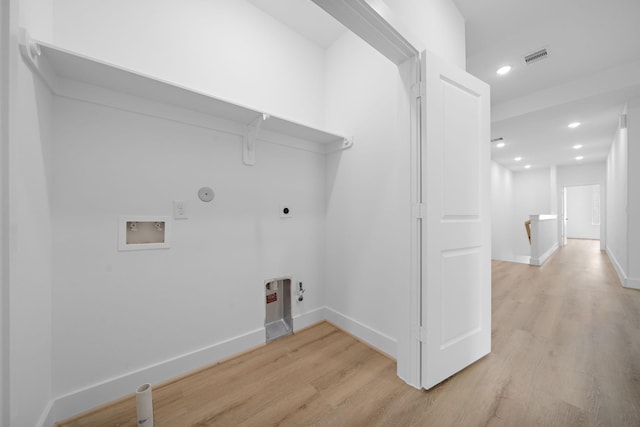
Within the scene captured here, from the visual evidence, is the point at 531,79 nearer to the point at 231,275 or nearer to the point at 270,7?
the point at 270,7

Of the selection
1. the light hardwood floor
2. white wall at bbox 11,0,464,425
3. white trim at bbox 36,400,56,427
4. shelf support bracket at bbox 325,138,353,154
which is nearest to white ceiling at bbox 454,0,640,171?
white wall at bbox 11,0,464,425

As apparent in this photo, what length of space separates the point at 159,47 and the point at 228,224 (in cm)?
123

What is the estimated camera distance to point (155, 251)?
146 cm

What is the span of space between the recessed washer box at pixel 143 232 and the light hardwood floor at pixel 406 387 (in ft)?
2.84

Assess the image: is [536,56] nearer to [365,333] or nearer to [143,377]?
[365,333]

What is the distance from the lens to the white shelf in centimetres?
105

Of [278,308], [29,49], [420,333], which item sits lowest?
[278,308]

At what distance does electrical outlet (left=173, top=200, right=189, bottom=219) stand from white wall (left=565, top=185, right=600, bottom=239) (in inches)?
538

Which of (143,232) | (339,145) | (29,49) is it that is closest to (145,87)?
(29,49)

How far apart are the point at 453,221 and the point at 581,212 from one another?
43.2 ft

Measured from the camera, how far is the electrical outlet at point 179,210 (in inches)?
60.1

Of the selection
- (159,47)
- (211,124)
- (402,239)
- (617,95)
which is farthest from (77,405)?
(617,95)

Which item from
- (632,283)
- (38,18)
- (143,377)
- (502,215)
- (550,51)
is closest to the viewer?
(38,18)

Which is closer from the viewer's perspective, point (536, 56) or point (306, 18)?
point (306, 18)
